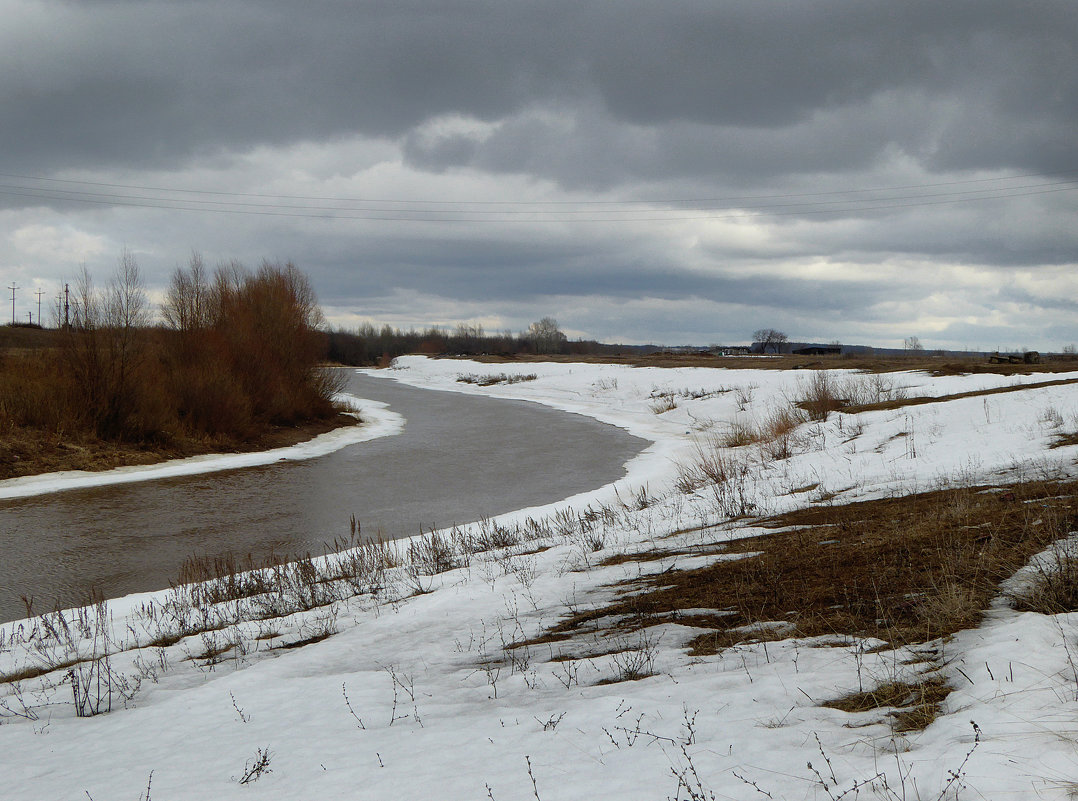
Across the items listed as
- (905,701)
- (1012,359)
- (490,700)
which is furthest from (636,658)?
(1012,359)

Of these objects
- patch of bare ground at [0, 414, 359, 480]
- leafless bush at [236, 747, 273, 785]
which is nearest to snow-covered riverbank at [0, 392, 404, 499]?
patch of bare ground at [0, 414, 359, 480]

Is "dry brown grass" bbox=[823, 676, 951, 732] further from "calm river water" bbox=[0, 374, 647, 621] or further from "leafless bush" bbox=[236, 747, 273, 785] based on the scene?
"calm river water" bbox=[0, 374, 647, 621]

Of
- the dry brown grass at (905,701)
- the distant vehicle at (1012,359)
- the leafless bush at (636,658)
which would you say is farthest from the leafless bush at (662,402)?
the dry brown grass at (905,701)

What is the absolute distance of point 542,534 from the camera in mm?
10656

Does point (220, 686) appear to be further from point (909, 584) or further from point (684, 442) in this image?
point (684, 442)

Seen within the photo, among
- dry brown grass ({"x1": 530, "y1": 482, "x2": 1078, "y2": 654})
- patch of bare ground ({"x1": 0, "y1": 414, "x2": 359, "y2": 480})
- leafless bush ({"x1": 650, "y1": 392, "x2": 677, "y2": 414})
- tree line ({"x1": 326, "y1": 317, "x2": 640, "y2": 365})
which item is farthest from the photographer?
A: tree line ({"x1": 326, "y1": 317, "x2": 640, "y2": 365})

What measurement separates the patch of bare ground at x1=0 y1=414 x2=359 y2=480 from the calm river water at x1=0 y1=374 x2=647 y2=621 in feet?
8.39

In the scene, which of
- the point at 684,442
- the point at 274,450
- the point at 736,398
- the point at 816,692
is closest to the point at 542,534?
the point at 816,692

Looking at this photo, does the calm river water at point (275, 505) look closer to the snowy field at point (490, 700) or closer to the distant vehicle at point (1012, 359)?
the snowy field at point (490, 700)

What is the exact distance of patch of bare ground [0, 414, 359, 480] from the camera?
1848cm

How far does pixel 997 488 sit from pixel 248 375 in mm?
25191

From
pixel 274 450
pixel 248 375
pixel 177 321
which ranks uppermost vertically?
pixel 177 321

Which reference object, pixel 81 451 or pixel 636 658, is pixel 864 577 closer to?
pixel 636 658

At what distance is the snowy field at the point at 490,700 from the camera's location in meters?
2.92
